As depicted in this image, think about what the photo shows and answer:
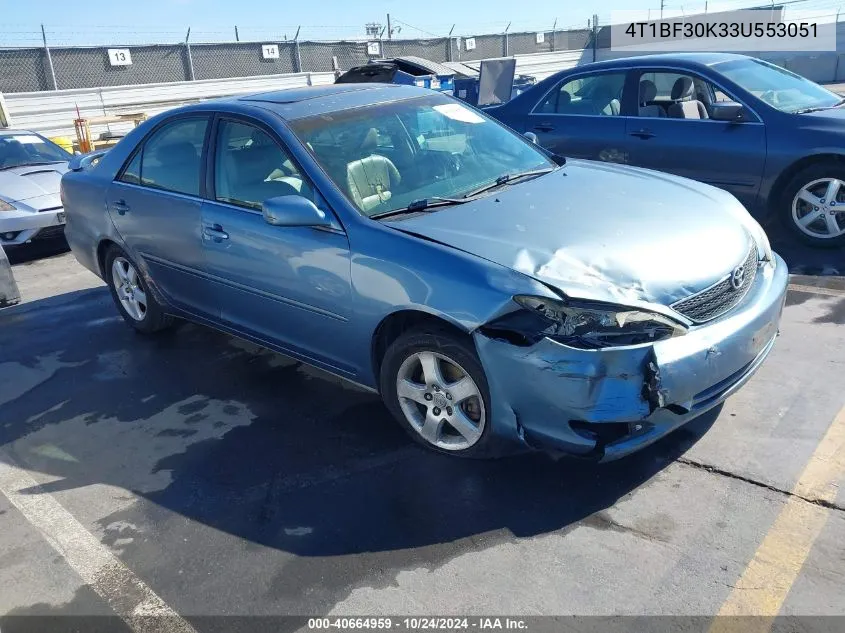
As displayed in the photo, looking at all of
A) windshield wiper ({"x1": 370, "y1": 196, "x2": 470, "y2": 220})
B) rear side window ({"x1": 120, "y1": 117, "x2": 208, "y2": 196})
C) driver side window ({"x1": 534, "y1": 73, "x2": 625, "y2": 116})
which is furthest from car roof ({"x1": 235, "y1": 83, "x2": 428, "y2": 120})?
driver side window ({"x1": 534, "y1": 73, "x2": 625, "y2": 116})

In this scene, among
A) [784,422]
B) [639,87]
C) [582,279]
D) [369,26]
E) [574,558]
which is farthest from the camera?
[369,26]

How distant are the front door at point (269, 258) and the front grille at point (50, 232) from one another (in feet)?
15.0

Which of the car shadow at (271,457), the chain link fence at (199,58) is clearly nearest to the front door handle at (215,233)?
the car shadow at (271,457)

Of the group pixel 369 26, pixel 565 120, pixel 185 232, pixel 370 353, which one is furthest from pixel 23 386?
pixel 369 26

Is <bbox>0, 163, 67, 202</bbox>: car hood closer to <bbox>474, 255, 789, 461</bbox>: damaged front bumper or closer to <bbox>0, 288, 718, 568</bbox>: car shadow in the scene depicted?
<bbox>0, 288, 718, 568</bbox>: car shadow

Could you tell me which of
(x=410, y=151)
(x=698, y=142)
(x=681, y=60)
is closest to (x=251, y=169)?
(x=410, y=151)

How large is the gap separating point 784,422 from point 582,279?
1.39 meters

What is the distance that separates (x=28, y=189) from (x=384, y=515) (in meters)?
6.98

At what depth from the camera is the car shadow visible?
2967mm

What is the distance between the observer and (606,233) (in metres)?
3.17

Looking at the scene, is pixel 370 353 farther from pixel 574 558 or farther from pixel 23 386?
pixel 23 386

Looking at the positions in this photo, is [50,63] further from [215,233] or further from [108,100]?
[215,233]

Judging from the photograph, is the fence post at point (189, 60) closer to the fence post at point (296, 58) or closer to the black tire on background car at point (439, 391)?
the fence post at point (296, 58)

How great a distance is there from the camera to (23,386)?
15.3 feet
